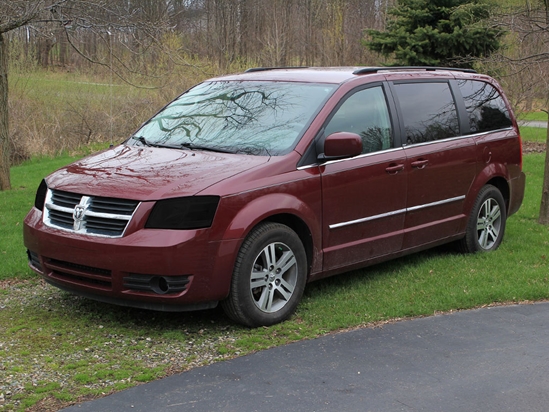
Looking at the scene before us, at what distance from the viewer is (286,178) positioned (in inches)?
229

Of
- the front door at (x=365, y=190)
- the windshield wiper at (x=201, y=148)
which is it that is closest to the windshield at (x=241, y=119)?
the windshield wiper at (x=201, y=148)

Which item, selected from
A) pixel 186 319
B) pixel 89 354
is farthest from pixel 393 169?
pixel 89 354

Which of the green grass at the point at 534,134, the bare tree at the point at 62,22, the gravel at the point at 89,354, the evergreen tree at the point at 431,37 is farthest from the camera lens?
the green grass at the point at 534,134

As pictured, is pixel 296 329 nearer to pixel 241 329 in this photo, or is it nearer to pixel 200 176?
pixel 241 329

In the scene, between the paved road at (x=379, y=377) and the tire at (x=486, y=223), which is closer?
the paved road at (x=379, y=377)

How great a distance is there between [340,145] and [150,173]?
4.97 ft

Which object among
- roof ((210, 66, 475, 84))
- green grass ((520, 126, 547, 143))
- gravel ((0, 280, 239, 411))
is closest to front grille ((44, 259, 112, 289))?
gravel ((0, 280, 239, 411))

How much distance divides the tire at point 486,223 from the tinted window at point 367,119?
1.64m

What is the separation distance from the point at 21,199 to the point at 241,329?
6.99m

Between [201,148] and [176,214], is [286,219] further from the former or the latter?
[176,214]

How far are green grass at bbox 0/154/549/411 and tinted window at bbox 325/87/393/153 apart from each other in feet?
4.30

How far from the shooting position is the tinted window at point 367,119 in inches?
255

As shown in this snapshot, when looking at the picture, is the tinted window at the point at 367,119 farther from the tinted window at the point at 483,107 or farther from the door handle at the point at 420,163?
the tinted window at the point at 483,107

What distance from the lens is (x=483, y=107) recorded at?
816cm
